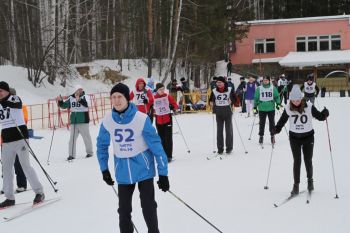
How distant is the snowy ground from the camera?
19.8 ft

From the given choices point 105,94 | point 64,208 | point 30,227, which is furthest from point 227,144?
point 105,94

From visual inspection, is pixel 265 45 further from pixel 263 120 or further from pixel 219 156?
pixel 219 156

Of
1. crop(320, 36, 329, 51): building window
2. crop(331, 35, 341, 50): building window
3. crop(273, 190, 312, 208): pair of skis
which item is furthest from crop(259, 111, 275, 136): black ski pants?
crop(331, 35, 341, 50): building window

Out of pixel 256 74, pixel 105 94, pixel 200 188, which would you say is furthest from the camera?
pixel 256 74

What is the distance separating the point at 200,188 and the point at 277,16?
48.9 metres

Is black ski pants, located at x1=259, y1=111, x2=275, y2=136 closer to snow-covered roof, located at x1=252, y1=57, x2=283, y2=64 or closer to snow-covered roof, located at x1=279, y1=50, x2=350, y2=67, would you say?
snow-covered roof, located at x1=279, y1=50, x2=350, y2=67

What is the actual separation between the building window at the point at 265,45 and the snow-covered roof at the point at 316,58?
2765 millimetres

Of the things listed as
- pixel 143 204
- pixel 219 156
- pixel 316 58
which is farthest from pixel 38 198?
pixel 316 58

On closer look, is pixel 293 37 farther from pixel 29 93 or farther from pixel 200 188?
pixel 200 188

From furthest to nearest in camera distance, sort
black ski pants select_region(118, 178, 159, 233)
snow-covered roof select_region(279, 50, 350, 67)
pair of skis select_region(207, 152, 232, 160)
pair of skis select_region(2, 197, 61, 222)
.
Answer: snow-covered roof select_region(279, 50, 350, 67), pair of skis select_region(207, 152, 232, 160), pair of skis select_region(2, 197, 61, 222), black ski pants select_region(118, 178, 159, 233)

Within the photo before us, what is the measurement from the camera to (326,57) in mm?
41219

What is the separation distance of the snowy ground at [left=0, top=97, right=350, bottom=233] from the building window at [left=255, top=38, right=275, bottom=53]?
35200 millimetres

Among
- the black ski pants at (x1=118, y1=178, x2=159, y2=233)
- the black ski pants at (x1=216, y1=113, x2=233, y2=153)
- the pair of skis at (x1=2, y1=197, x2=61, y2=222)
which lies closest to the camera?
the black ski pants at (x1=118, y1=178, x2=159, y2=233)

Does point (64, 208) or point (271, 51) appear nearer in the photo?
point (64, 208)
